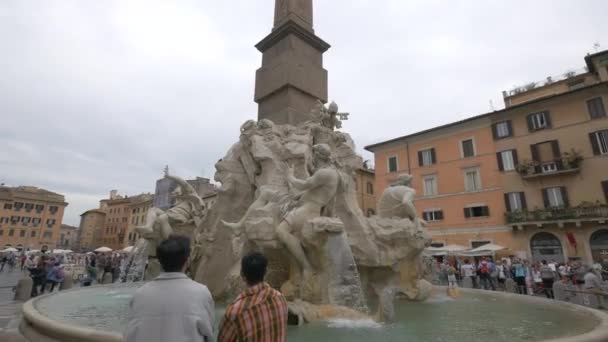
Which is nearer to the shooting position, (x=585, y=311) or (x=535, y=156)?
(x=585, y=311)

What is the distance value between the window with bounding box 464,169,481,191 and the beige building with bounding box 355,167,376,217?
838cm

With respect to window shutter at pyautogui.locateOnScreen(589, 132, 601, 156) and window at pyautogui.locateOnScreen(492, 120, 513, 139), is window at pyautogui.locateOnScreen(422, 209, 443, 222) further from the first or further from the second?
window shutter at pyautogui.locateOnScreen(589, 132, 601, 156)

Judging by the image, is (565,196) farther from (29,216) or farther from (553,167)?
(29,216)

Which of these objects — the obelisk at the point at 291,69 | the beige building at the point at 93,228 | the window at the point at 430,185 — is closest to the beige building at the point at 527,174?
the window at the point at 430,185

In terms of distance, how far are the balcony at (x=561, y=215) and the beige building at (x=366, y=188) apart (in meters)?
11.7

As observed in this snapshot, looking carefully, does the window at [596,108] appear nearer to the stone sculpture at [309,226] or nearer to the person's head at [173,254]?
the stone sculpture at [309,226]

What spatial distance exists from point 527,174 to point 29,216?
72.8m

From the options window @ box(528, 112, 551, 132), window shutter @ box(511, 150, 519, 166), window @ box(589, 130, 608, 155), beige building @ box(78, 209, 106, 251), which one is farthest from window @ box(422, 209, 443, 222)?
beige building @ box(78, 209, 106, 251)

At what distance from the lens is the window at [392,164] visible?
99.6ft

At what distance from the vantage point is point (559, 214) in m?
21.6

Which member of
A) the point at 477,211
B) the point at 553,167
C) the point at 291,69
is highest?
the point at 553,167

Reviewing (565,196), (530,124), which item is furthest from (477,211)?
(530,124)

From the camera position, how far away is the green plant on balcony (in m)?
22.1

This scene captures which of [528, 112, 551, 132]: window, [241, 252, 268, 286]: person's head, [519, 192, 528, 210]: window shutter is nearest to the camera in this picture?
[241, 252, 268, 286]: person's head
